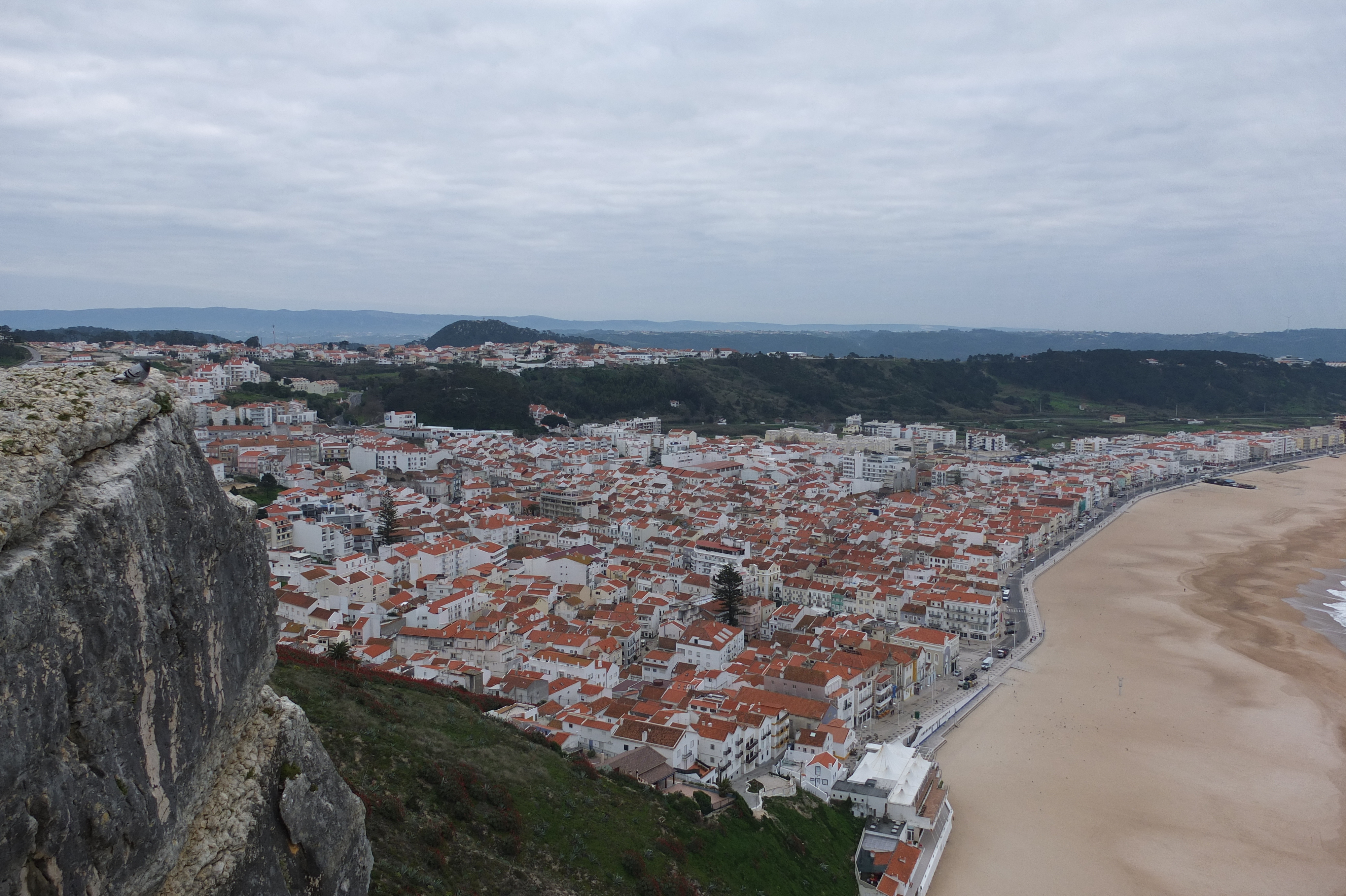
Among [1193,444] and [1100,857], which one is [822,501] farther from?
[1193,444]

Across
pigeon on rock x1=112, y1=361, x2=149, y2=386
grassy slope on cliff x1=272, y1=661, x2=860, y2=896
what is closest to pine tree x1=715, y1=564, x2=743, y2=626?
grassy slope on cliff x1=272, y1=661, x2=860, y2=896

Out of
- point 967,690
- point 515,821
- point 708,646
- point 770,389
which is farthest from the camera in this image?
point 770,389

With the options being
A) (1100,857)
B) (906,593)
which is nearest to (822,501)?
(906,593)

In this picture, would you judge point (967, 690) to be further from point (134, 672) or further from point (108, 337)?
point (108, 337)

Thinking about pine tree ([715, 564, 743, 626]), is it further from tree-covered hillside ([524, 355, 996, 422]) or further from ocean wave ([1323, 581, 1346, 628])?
tree-covered hillside ([524, 355, 996, 422])

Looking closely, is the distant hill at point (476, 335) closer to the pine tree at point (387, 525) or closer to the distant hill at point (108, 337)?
the distant hill at point (108, 337)

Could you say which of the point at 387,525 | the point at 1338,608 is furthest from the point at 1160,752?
the point at 387,525

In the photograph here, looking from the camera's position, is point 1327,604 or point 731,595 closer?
point 731,595

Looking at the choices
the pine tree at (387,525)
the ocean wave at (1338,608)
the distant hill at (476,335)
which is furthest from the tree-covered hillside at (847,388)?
the distant hill at (476,335)
